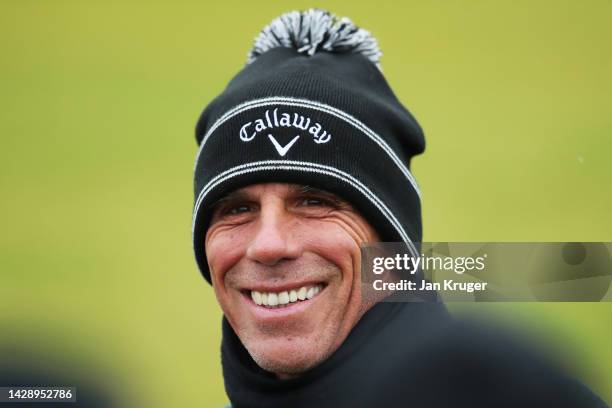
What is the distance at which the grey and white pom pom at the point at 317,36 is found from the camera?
→ 7.89ft

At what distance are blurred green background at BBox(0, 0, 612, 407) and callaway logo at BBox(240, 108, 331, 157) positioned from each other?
1.26 meters

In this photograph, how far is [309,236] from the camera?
2.10 meters

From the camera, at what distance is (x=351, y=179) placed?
2137mm

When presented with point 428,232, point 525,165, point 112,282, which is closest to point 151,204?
point 112,282

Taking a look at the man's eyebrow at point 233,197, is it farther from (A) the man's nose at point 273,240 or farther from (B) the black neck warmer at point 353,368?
(B) the black neck warmer at point 353,368

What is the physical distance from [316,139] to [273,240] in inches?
10.8

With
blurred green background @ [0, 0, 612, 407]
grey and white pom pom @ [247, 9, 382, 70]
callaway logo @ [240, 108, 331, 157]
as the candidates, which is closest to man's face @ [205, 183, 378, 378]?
callaway logo @ [240, 108, 331, 157]

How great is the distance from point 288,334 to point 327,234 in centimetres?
25

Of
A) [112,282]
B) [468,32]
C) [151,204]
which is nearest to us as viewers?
[468,32]

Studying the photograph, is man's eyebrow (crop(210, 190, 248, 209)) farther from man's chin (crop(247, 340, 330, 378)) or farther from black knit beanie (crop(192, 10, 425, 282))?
man's chin (crop(247, 340, 330, 378))

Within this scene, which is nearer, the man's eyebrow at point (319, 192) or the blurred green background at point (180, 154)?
the man's eyebrow at point (319, 192)

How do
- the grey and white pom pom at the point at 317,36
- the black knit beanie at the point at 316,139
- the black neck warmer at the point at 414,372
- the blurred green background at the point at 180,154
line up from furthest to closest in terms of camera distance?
the blurred green background at the point at 180,154 < the grey and white pom pom at the point at 317,36 < the black knit beanie at the point at 316,139 < the black neck warmer at the point at 414,372

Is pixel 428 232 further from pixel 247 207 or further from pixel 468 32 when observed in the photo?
pixel 247 207

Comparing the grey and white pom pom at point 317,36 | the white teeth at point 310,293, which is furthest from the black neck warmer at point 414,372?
the grey and white pom pom at point 317,36
